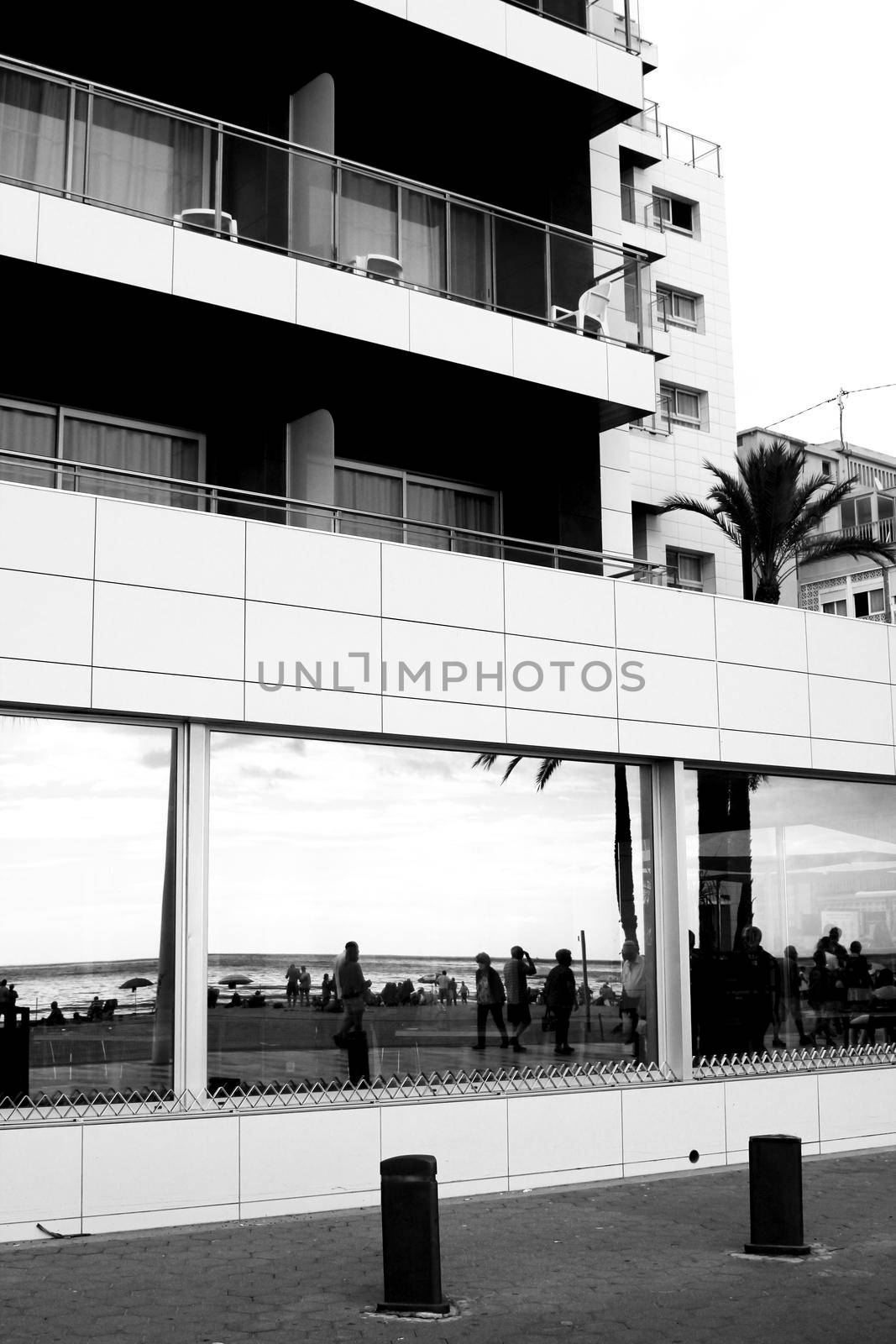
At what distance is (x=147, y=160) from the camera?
12945 mm

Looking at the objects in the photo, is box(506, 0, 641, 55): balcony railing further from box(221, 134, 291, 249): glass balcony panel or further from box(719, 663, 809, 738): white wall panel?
box(719, 663, 809, 738): white wall panel

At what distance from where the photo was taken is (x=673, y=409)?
38.5 meters

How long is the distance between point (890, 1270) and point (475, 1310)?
2712 mm

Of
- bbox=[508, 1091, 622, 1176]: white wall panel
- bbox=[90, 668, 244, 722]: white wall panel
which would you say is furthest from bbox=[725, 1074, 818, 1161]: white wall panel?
bbox=[90, 668, 244, 722]: white wall panel

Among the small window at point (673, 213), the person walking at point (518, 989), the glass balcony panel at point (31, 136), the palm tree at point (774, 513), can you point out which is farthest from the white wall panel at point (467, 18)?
the small window at point (673, 213)

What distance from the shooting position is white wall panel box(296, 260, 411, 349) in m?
13.0

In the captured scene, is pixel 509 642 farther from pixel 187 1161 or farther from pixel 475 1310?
pixel 475 1310

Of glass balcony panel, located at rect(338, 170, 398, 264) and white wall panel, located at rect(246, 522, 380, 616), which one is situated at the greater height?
glass balcony panel, located at rect(338, 170, 398, 264)

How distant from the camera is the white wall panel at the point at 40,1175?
386 inches

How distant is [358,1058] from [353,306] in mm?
6694

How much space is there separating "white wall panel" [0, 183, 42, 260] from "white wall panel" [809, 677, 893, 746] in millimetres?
8573

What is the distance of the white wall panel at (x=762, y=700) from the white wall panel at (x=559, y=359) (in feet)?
10.6

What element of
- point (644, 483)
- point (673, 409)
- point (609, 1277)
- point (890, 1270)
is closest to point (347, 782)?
point (609, 1277)

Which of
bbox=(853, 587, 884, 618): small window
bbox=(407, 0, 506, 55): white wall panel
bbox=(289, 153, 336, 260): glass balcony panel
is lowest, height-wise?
bbox=(289, 153, 336, 260): glass balcony panel
